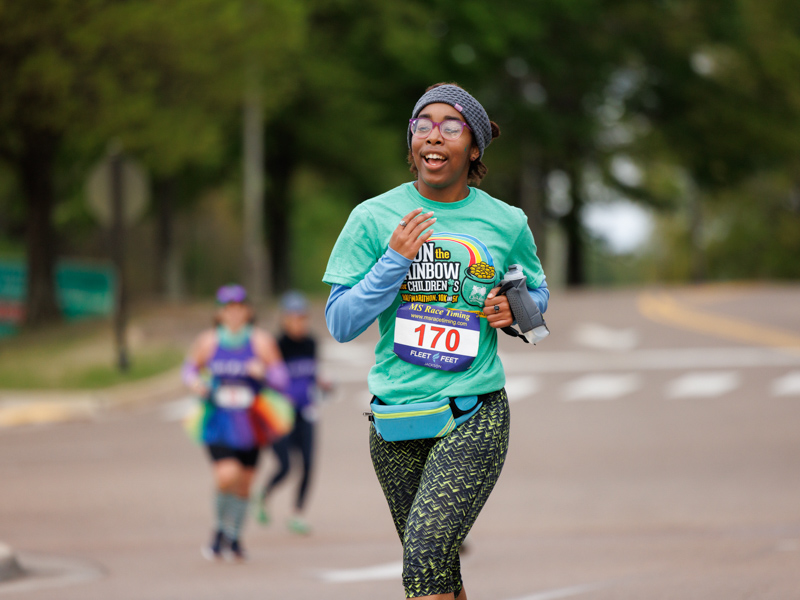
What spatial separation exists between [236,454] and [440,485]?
15.2 ft

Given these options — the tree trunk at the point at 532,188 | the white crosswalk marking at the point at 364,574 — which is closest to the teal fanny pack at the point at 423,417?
the white crosswalk marking at the point at 364,574

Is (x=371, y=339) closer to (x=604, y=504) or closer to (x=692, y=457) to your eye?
(x=692, y=457)

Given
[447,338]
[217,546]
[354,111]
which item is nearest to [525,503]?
[217,546]

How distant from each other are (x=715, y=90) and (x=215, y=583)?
42.4 meters

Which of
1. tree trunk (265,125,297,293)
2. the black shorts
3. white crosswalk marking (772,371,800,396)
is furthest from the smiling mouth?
tree trunk (265,125,297,293)

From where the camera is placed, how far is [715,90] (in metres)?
46.5

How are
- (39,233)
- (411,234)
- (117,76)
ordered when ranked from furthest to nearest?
(39,233) → (117,76) → (411,234)

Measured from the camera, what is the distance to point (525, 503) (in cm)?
1018

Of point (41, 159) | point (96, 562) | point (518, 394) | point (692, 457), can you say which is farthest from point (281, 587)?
point (41, 159)

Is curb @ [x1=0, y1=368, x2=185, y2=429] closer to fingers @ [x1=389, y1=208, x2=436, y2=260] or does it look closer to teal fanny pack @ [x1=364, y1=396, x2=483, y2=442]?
teal fanny pack @ [x1=364, y1=396, x2=483, y2=442]

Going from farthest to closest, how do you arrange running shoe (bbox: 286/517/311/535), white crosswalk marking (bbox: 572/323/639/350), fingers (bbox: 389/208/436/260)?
white crosswalk marking (bbox: 572/323/639/350)
running shoe (bbox: 286/517/311/535)
fingers (bbox: 389/208/436/260)

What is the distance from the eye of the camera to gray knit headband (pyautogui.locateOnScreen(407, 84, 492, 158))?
3828 millimetres

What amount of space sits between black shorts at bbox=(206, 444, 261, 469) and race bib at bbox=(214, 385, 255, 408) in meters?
0.28

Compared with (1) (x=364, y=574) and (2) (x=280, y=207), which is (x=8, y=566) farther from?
(2) (x=280, y=207)
